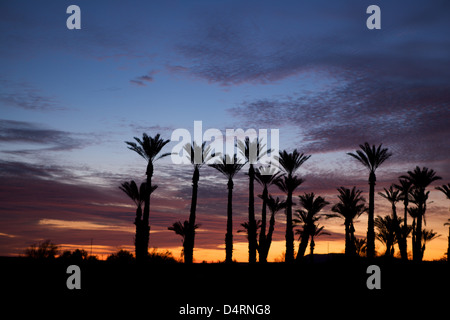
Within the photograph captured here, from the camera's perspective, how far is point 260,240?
48.3m

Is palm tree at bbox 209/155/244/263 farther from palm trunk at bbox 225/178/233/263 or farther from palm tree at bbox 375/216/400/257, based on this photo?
palm tree at bbox 375/216/400/257

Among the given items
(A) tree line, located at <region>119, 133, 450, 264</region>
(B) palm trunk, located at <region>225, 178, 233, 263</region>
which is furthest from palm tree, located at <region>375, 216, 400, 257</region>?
(B) palm trunk, located at <region>225, 178, 233, 263</region>

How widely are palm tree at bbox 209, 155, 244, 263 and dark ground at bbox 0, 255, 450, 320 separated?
9865mm

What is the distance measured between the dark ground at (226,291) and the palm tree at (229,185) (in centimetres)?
986

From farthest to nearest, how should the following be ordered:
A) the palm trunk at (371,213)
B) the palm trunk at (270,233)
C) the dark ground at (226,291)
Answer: the palm trunk at (270,233)
the palm trunk at (371,213)
the dark ground at (226,291)

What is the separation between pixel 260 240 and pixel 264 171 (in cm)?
737

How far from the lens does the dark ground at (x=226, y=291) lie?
72.6 feet

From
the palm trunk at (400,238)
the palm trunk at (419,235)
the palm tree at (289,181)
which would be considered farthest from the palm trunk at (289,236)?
the palm trunk at (400,238)

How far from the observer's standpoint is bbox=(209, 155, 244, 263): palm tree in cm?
4425

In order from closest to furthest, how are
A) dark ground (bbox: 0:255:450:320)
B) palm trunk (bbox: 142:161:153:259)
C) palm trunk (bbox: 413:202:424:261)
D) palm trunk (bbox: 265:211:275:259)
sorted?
dark ground (bbox: 0:255:450:320)
palm trunk (bbox: 142:161:153:259)
palm trunk (bbox: 265:211:275:259)
palm trunk (bbox: 413:202:424:261)

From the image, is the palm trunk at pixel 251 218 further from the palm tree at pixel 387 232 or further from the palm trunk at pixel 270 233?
the palm tree at pixel 387 232
